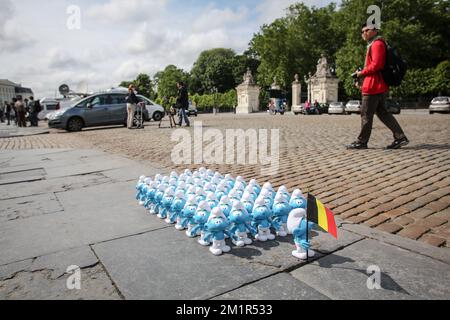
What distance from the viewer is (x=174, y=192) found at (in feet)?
11.8

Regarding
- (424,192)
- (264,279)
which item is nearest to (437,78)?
(424,192)

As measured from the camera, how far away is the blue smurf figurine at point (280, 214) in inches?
119

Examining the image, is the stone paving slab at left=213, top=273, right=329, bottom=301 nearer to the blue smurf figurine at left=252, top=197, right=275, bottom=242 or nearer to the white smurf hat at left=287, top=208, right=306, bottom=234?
the white smurf hat at left=287, top=208, right=306, bottom=234

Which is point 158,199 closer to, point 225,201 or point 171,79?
point 225,201

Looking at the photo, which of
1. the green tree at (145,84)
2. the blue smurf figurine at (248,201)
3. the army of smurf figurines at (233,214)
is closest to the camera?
the army of smurf figurines at (233,214)

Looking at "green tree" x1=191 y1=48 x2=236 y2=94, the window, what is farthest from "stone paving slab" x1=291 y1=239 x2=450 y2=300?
"green tree" x1=191 y1=48 x2=236 y2=94

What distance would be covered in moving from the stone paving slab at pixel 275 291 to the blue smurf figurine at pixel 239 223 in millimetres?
634

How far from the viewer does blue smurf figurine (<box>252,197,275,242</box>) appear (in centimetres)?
291

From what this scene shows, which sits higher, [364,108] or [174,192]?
[364,108]

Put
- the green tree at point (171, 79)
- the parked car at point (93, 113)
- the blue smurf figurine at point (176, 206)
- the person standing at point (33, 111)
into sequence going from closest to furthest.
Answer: the blue smurf figurine at point (176, 206), the parked car at point (93, 113), the person standing at point (33, 111), the green tree at point (171, 79)

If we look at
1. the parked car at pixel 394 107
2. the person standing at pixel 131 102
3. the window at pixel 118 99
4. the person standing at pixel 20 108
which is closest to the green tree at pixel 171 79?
the parked car at pixel 394 107

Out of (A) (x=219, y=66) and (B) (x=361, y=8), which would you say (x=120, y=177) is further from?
(A) (x=219, y=66)

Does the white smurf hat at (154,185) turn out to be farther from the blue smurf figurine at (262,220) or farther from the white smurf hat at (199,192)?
the blue smurf figurine at (262,220)
